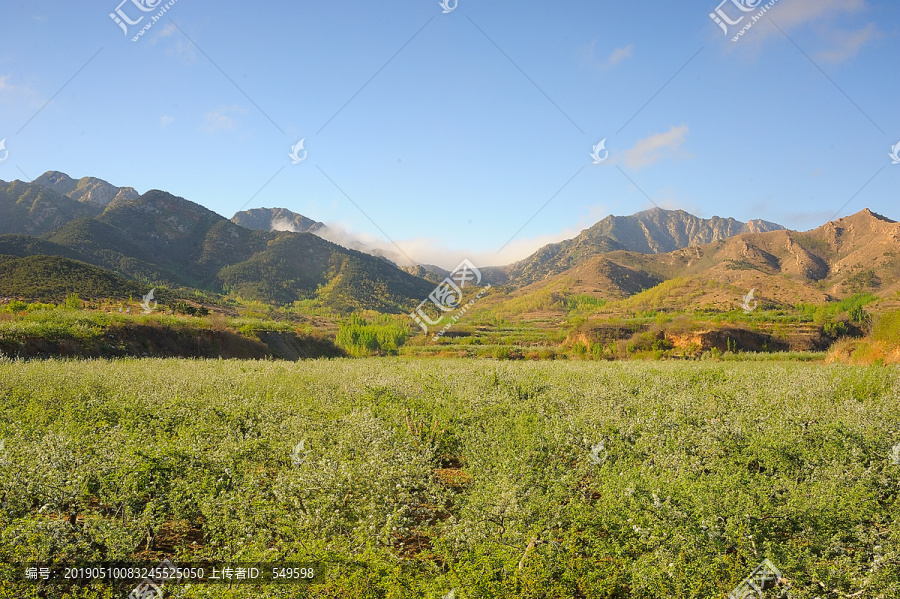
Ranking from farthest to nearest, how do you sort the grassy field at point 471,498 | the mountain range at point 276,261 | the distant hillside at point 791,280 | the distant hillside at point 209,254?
the distant hillside at point 209,254 < the mountain range at point 276,261 < the distant hillside at point 791,280 < the grassy field at point 471,498

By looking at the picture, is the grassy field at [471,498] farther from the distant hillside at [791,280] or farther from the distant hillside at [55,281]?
the distant hillside at [791,280]

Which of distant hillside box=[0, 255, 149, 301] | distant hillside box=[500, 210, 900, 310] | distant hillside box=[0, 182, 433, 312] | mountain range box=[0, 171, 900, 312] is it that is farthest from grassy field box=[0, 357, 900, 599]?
distant hillside box=[0, 182, 433, 312]

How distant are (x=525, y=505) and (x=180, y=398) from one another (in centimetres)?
1075

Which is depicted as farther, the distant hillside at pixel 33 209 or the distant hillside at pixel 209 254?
the distant hillside at pixel 33 209

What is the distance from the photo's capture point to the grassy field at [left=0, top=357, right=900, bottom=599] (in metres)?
5.58

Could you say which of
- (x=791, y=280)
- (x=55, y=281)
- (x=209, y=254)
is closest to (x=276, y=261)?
(x=209, y=254)

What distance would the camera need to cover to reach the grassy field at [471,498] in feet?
18.3

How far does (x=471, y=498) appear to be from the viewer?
7191mm

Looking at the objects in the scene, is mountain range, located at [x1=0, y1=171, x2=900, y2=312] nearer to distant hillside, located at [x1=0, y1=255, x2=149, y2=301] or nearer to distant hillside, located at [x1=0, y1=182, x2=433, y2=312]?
distant hillside, located at [x1=0, y1=182, x2=433, y2=312]

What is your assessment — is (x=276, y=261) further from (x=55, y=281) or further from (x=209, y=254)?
(x=55, y=281)

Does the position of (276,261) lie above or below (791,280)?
above

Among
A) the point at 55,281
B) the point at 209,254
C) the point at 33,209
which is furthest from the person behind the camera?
the point at 209,254


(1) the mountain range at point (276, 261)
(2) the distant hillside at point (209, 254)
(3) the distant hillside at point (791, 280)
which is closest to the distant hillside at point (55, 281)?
(1) the mountain range at point (276, 261)

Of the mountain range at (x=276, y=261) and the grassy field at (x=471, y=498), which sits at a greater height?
the mountain range at (x=276, y=261)
